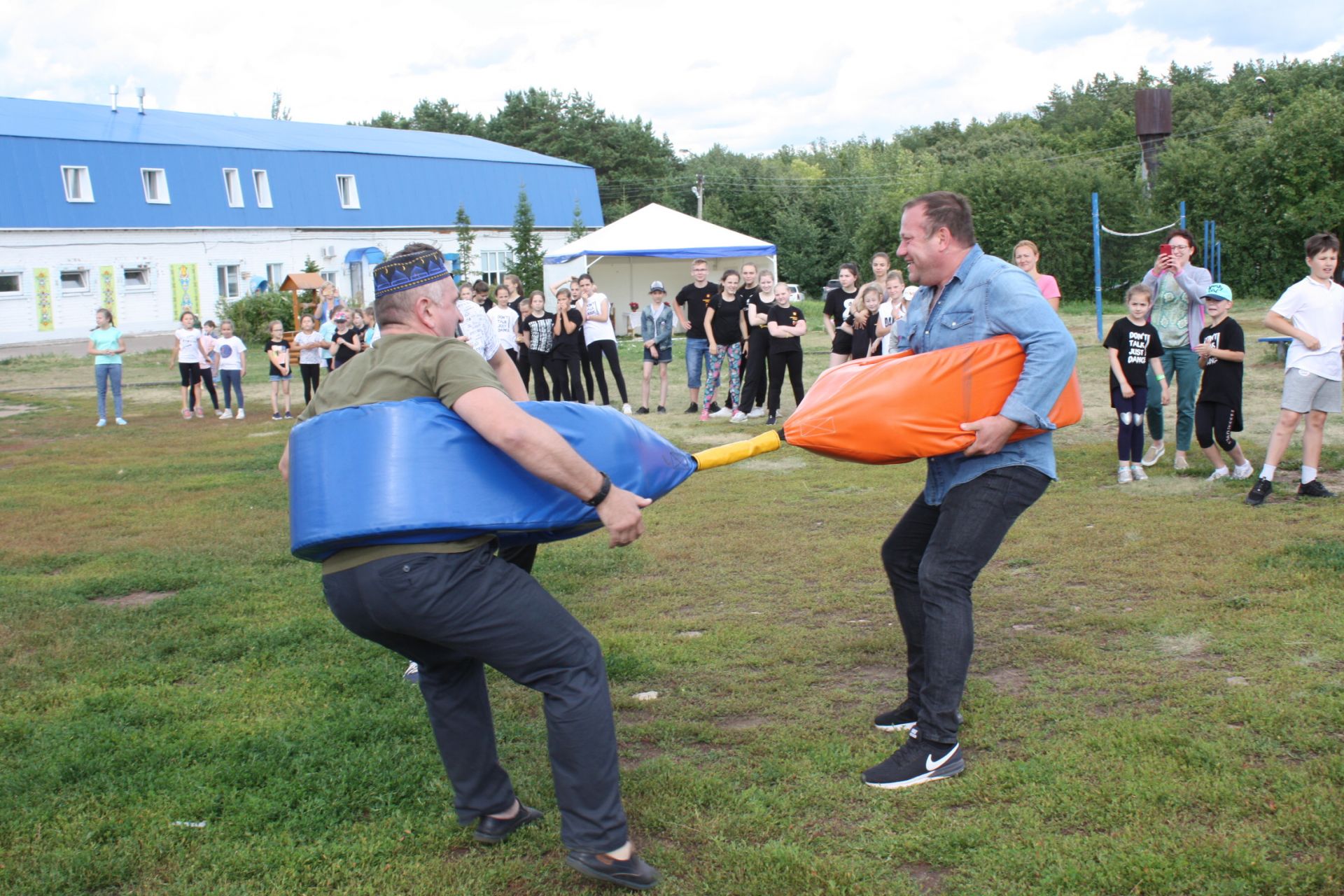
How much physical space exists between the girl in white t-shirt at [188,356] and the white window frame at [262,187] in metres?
26.3

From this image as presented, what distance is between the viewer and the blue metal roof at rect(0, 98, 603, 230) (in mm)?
36844

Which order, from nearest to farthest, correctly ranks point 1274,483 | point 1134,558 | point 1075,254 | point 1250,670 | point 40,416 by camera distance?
point 1250,670, point 1134,558, point 1274,483, point 40,416, point 1075,254

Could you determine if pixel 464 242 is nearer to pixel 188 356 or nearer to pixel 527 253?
pixel 527 253

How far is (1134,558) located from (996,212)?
114 feet

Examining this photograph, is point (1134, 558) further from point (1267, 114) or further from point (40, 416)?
point (1267, 114)

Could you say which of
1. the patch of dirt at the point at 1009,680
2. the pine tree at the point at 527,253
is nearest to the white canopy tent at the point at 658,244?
the pine tree at the point at 527,253

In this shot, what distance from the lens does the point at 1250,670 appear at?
488 centimetres

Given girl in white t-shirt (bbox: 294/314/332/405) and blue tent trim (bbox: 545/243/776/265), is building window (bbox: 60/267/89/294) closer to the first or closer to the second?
blue tent trim (bbox: 545/243/776/265)

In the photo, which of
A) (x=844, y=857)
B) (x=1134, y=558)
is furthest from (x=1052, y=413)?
(x=1134, y=558)

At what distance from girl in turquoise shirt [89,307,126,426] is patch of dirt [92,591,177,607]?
11233 millimetres

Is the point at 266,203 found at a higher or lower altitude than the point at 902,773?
higher

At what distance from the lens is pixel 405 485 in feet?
10.4

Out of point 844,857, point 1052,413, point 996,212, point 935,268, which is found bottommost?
point 844,857

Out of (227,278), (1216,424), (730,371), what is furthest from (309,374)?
(227,278)
